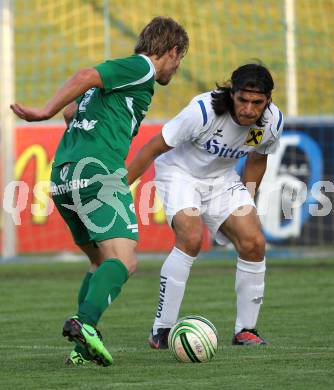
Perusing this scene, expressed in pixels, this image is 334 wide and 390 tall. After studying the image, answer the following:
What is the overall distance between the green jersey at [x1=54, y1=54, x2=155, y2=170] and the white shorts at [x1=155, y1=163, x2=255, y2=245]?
44.9 inches

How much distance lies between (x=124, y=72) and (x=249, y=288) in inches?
76.2

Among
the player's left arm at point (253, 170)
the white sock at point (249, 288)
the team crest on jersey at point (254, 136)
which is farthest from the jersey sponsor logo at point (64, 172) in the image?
the player's left arm at point (253, 170)

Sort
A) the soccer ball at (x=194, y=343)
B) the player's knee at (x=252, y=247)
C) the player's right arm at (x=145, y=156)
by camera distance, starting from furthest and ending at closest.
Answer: the player's knee at (x=252, y=247) < the player's right arm at (x=145, y=156) < the soccer ball at (x=194, y=343)

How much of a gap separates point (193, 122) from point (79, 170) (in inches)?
48.8

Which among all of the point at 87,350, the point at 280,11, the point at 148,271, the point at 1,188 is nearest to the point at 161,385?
the point at 87,350

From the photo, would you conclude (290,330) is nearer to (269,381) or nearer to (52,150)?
(269,381)

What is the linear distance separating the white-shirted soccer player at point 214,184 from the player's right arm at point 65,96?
1148 mm

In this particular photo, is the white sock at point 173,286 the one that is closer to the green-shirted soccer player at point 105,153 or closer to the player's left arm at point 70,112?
the green-shirted soccer player at point 105,153

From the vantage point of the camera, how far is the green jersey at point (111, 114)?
6.15 m

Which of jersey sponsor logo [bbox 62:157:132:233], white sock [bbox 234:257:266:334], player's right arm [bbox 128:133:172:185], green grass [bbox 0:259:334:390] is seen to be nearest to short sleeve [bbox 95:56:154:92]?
jersey sponsor logo [bbox 62:157:132:233]

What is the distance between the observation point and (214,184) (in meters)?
7.48

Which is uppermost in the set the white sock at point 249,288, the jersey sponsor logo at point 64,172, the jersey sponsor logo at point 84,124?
the jersey sponsor logo at point 84,124

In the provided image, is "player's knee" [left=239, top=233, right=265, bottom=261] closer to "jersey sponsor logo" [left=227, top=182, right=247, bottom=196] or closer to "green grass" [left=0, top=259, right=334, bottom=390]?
"jersey sponsor logo" [left=227, top=182, right=247, bottom=196]

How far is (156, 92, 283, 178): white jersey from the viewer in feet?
23.6
